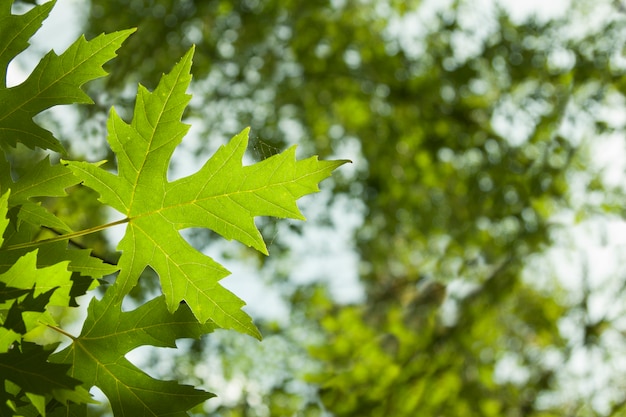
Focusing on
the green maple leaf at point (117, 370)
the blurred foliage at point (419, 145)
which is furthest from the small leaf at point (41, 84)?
the blurred foliage at point (419, 145)

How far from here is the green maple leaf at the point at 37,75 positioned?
107 centimetres

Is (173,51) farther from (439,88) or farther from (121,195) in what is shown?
(121,195)

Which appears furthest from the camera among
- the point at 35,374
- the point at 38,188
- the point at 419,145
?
the point at 419,145

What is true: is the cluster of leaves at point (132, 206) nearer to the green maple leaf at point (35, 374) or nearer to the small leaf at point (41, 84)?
the small leaf at point (41, 84)

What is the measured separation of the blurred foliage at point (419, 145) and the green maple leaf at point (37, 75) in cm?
241

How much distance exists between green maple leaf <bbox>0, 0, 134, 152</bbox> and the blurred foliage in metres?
2.41

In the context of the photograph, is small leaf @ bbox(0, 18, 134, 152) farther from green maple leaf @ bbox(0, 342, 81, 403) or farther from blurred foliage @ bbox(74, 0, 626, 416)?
blurred foliage @ bbox(74, 0, 626, 416)

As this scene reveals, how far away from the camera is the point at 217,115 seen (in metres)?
5.52

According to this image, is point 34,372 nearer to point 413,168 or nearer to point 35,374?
point 35,374

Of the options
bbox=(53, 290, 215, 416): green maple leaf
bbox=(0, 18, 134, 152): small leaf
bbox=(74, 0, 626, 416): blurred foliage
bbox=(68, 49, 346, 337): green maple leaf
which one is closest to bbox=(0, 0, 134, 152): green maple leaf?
bbox=(0, 18, 134, 152): small leaf

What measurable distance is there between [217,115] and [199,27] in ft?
2.60

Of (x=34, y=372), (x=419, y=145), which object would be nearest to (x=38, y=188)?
(x=34, y=372)

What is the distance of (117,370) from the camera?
1091mm

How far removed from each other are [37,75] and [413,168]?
5.12 metres
